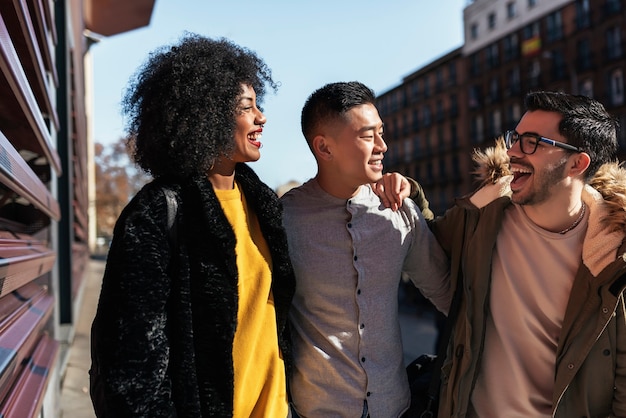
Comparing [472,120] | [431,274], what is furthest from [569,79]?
[431,274]

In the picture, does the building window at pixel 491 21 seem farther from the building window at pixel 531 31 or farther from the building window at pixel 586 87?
the building window at pixel 586 87

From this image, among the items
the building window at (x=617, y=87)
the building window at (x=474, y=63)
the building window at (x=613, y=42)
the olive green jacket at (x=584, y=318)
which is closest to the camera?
the olive green jacket at (x=584, y=318)

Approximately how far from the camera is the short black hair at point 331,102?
2504 mm

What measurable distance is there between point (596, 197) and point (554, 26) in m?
42.5

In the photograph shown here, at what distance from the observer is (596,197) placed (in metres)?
2.54

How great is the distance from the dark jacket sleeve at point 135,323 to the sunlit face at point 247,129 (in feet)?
1.60

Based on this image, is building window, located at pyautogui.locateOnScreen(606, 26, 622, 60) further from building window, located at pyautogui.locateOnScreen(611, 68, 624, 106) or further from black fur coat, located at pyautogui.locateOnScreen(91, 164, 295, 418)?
black fur coat, located at pyautogui.locateOnScreen(91, 164, 295, 418)

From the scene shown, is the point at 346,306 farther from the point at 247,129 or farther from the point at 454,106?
the point at 454,106

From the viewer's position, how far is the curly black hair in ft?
Answer: 6.64

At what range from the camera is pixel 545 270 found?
8.30 ft

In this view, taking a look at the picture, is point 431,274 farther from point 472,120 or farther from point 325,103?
point 472,120

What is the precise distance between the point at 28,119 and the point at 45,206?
86 cm

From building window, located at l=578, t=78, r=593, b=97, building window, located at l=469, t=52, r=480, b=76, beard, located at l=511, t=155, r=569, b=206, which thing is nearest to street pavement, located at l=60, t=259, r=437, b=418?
beard, located at l=511, t=155, r=569, b=206

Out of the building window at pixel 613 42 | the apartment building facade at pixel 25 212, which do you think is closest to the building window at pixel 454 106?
the building window at pixel 613 42
